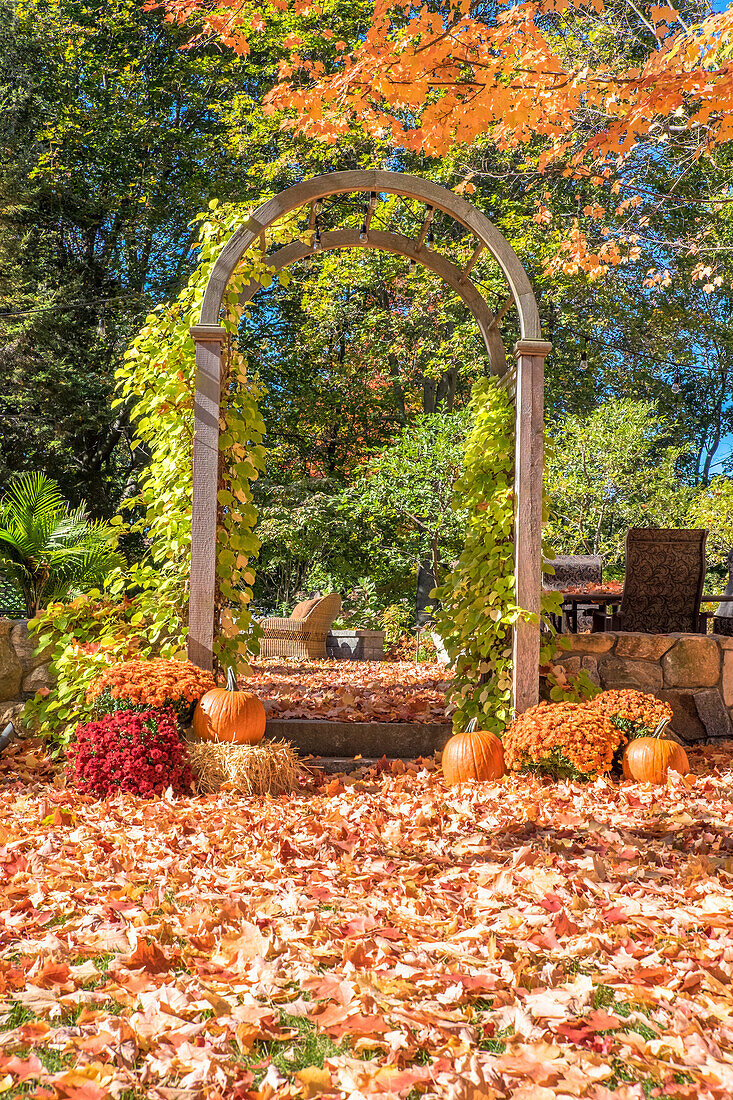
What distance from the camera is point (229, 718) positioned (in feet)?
12.9

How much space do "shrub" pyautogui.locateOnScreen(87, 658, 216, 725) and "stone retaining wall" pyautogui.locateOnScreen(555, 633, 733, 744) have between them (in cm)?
226

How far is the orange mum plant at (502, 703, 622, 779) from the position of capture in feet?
13.1

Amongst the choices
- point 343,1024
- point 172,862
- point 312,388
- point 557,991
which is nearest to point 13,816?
point 172,862

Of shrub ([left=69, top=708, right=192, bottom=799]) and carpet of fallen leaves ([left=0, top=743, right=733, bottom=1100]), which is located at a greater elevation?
shrub ([left=69, top=708, right=192, bottom=799])

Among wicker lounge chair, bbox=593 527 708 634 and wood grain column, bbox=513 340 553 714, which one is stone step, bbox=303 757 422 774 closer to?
wood grain column, bbox=513 340 553 714

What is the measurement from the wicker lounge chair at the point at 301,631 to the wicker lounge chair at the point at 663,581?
456cm

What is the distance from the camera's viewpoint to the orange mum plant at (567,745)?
3990 millimetres

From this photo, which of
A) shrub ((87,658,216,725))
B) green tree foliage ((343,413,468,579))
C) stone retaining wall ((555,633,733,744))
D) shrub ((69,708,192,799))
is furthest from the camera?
green tree foliage ((343,413,468,579))

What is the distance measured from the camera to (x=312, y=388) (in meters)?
13.2

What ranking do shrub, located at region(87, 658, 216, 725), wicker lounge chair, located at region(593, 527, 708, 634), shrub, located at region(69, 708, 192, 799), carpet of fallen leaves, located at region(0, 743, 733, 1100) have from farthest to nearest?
1. wicker lounge chair, located at region(593, 527, 708, 634)
2. shrub, located at region(87, 658, 216, 725)
3. shrub, located at region(69, 708, 192, 799)
4. carpet of fallen leaves, located at region(0, 743, 733, 1100)

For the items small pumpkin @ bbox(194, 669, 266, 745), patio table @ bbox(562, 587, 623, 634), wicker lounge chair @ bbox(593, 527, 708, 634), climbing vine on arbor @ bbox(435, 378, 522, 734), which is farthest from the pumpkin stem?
patio table @ bbox(562, 587, 623, 634)

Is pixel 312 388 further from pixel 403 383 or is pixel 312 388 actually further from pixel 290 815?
pixel 290 815

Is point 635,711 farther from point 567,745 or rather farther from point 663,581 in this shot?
point 663,581

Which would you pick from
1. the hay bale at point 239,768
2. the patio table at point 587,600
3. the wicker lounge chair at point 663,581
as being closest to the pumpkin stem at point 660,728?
the wicker lounge chair at point 663,581
